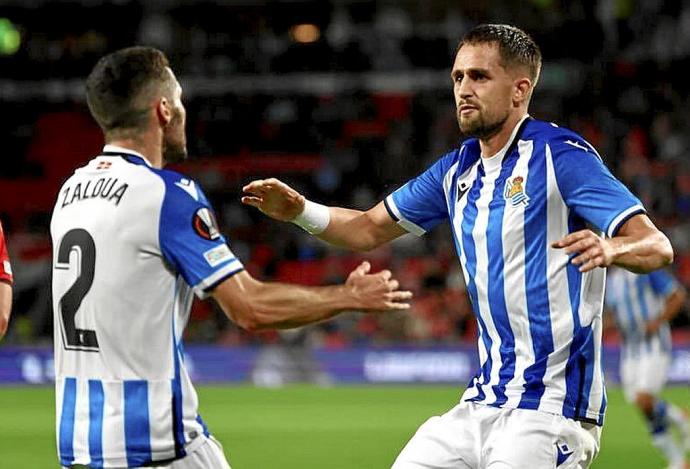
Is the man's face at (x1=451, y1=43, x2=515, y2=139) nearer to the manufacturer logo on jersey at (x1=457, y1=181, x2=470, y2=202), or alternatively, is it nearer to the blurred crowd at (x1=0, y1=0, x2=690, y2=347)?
the manufacturer logo on jersey at (x1=457, y1=181, x2=470, y2=202)

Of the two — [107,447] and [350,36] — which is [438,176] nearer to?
[107,447]

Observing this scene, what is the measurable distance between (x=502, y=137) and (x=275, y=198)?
41.5 inches

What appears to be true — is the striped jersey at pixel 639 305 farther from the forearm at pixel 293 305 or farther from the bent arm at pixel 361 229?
the forearm at pixel 293 305

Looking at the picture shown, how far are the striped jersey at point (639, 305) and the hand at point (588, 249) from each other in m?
7.02

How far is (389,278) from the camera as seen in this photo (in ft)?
13.2

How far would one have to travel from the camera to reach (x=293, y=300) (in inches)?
154

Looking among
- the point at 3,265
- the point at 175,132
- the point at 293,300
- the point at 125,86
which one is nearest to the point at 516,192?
the point at 293,300

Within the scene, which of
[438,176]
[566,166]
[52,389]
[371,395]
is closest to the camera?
[566,166]

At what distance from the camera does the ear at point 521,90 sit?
198 inches

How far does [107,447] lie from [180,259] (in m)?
0.66

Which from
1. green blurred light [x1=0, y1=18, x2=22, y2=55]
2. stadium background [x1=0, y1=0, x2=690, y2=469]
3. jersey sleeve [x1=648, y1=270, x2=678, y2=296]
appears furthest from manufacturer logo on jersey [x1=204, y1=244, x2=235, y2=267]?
green blurred light [x1=0, y1=18, x2=22, y2=55]

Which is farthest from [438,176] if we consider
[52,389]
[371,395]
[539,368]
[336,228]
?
[52,389]

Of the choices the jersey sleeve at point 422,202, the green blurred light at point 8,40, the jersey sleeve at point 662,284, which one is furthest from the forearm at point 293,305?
the green blurred light at point 8,40

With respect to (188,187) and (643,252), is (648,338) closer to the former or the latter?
(643,252)
